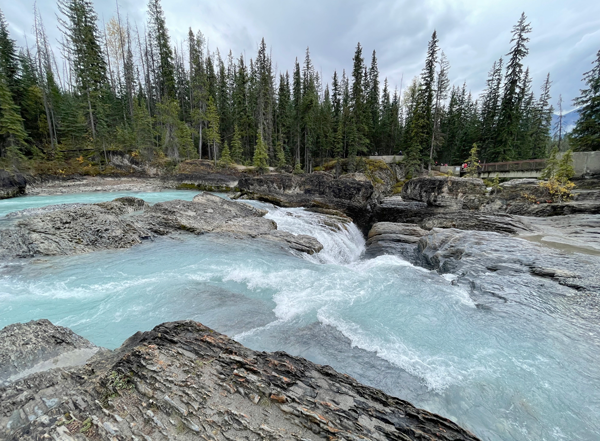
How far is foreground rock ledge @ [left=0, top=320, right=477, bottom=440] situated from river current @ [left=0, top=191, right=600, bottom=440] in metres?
1.48

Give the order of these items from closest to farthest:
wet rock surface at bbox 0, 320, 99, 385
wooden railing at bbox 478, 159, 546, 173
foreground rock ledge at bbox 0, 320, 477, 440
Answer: foreground rock ledge at bbox 0, 320, 477, 440
wet rock surface at bbox 0, 320, 99, 385
wooden railing at bbox 478, 159, 546, 173

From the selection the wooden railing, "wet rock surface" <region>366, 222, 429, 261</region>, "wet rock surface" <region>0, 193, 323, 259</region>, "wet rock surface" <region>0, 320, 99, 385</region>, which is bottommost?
"wet rock surface" <region>366, 222, 429, 261</region>

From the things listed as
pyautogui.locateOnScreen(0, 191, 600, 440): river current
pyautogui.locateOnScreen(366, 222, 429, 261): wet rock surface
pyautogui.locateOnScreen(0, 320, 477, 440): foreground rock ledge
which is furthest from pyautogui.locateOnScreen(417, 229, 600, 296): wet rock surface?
pyautogui.locateOnScreen(0, 320, 477, 440): foreground rock ledge

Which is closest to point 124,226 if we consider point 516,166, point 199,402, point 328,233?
point 328,233

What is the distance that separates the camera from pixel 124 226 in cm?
1017

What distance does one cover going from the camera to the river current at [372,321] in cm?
377

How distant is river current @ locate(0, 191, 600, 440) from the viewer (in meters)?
3.77

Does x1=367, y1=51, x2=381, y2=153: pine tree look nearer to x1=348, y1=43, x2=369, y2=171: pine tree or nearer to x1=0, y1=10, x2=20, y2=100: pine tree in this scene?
x1=348, y1=43, x2=369, y2=171: pine tree

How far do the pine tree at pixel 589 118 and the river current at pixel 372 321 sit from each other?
3048 centimetres

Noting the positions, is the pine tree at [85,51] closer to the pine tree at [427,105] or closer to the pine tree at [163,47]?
the pine tree at [163,47]

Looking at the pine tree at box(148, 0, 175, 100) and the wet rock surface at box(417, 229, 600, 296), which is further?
the pine tree at box(148, 0, 175, 100)

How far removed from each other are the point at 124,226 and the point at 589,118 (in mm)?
43225

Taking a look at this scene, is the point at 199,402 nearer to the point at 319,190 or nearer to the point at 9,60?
the point at 319,190

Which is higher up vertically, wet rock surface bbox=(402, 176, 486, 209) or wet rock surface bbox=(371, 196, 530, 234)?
wet rock surface bbox=(402, 176, 486, 209)
